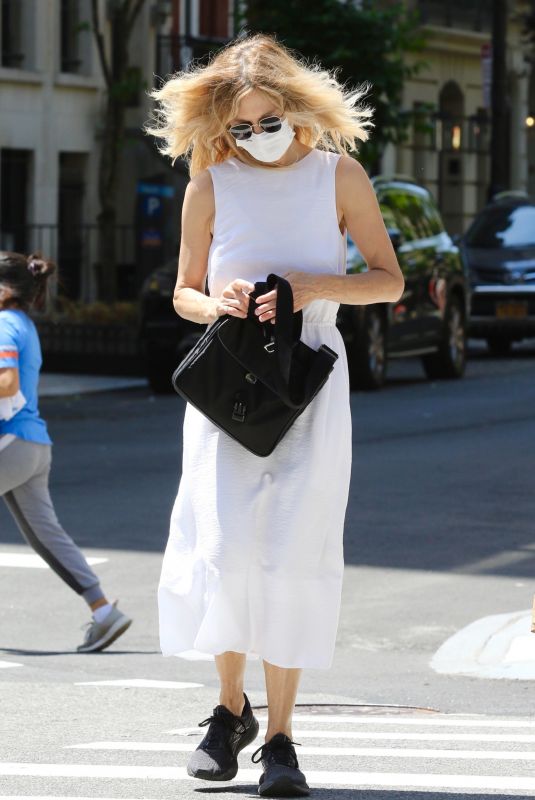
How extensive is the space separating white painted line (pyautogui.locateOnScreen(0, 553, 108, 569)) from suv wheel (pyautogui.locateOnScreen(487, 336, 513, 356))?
1666 centimetres

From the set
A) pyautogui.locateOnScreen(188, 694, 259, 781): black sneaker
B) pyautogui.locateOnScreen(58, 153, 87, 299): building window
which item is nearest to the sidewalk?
pyautogui.locateOnScreen(58, 153, 87, 299): building window

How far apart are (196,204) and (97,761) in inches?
60.3

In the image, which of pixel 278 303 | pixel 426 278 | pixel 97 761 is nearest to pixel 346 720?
pixel 97 761

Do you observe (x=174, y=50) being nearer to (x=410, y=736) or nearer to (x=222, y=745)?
(x=410, y=736)

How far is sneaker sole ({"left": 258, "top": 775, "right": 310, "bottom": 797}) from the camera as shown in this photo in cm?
505

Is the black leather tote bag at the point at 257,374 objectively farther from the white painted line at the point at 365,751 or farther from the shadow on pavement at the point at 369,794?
the white painted line at the point at 365,751

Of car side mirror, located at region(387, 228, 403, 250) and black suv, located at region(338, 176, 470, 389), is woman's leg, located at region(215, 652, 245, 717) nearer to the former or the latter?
black suv, located at region(338, 176, 470, 389)

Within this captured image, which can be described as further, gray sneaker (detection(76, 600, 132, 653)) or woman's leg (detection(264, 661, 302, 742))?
gray sneaker (detection(76, 600, 132, 653))

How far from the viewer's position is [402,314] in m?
21.0

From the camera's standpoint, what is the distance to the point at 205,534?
5.19 m

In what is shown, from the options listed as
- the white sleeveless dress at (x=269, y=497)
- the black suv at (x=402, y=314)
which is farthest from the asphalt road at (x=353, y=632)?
the black suv at (x=402, y=314)

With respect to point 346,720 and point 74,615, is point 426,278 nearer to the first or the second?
point 74,615

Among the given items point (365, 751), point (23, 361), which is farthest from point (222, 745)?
point (23, 361)

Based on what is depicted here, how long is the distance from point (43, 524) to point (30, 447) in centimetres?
34
